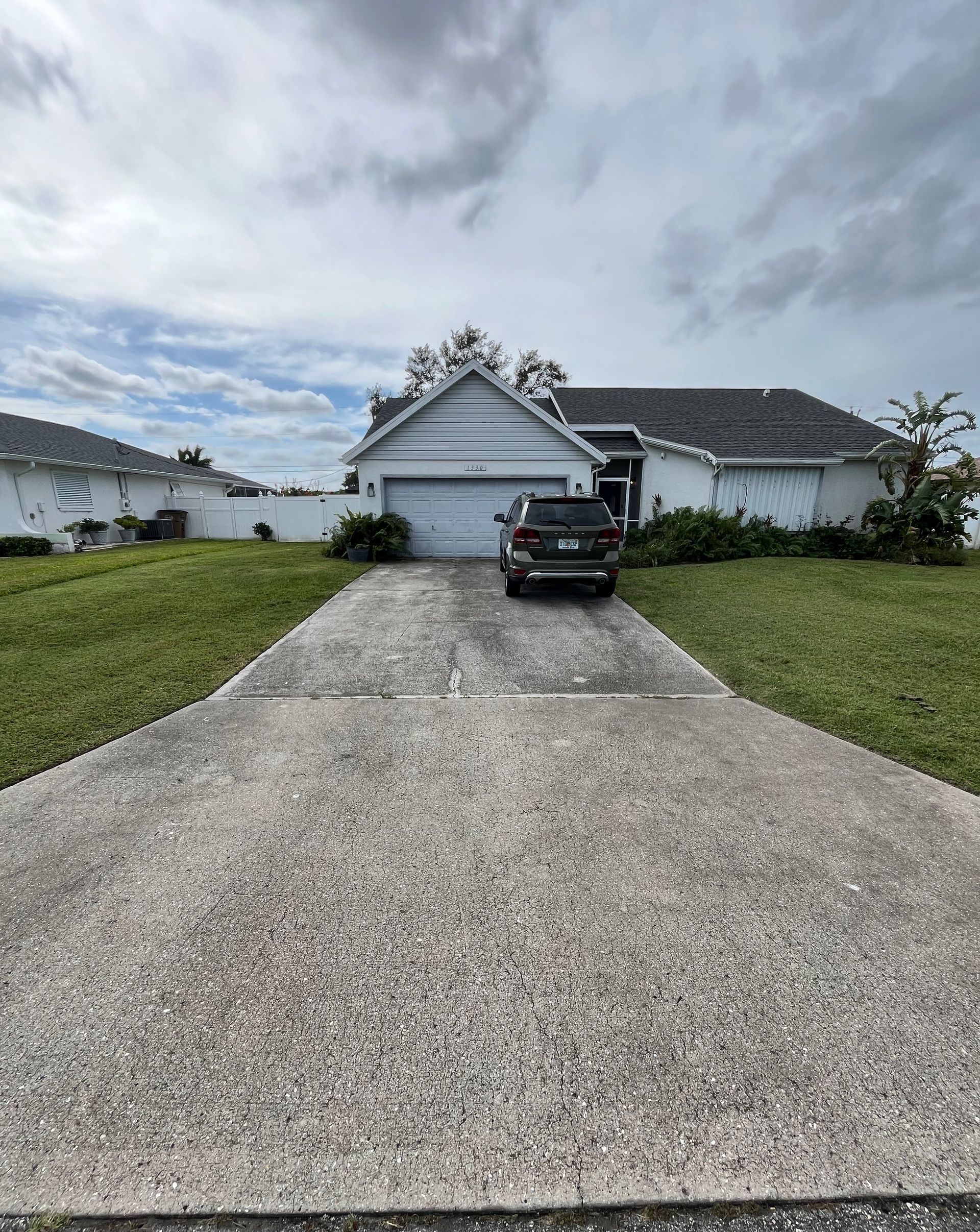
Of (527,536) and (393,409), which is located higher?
Answer: (393,409)

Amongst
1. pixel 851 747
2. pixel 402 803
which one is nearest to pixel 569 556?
pixel 851 747

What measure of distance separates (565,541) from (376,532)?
6.80 meters

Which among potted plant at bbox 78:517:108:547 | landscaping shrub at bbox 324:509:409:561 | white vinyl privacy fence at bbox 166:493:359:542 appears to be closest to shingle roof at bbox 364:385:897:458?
landscaping shrub at bbox 324:509:409:561

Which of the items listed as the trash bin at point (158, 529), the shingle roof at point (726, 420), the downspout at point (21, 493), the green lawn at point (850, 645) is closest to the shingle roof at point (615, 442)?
the shingle roof at point (726, 420)

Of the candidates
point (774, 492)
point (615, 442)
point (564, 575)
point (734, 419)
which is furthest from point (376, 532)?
point (734, 419)

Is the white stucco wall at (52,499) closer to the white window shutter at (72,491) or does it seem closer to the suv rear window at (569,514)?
the white window shutter at (72,491)

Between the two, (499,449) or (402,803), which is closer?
(402,803)

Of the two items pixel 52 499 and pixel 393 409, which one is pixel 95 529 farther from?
pixel 393 409

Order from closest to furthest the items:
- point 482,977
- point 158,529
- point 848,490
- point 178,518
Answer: point 482,977 → point 848,490 → point 158,529 → point 178,518

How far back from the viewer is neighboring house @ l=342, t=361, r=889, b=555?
13742 millimetres

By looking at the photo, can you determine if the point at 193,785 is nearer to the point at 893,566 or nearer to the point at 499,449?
the point at 499,449

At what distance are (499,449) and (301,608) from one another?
753cm

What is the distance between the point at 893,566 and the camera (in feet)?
41.2

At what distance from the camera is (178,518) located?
23.4m
